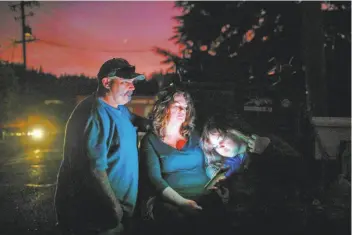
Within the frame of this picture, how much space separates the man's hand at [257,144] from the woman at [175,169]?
1.20m

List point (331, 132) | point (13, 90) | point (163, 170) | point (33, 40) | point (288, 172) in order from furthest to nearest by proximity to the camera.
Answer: point (13, 90) → point (331, 132) → point (288, 172) → point (33, 40) → point (163, 170)

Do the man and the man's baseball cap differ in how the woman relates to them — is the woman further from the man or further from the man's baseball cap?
the man's baseball cap

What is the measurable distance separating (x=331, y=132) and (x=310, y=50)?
14.0 ft

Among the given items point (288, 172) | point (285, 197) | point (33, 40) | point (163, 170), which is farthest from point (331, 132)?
point (33, 40)

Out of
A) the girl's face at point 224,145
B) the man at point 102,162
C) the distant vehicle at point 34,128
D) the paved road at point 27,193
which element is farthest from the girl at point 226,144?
the distant vehicle at point 34,128

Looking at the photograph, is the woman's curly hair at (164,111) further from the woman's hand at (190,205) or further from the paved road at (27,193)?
the paved road at (27,193)

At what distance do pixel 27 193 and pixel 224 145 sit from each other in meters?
4.40

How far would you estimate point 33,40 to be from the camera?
6355mm

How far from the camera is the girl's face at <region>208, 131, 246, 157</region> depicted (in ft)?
17.4

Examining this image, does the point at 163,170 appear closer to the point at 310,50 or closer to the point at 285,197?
the point at 285,197

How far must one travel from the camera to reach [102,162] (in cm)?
430

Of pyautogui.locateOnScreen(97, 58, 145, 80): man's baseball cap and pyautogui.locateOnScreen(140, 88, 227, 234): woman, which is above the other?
pyautogui.locateOnScreen(97, 58, 145, 80): man's baseball cap

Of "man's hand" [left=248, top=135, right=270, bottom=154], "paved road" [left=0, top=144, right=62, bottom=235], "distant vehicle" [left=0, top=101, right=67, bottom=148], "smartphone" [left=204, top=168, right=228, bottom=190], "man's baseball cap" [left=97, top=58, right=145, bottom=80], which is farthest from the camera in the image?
"distant vehicle" [left=0, top=101, right=67, bottom=148]

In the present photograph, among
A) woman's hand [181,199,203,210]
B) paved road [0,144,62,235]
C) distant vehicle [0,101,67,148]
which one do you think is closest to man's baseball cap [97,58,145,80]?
woman's hand [181,199,203,210]
